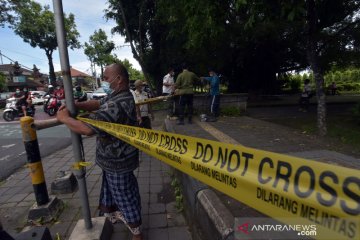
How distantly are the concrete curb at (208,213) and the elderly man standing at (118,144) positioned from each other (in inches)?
23.6

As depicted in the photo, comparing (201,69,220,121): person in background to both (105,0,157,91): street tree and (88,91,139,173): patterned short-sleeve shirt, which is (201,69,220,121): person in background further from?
(105,0,157,91): street tree

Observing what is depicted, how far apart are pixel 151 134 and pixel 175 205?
200 centimetres

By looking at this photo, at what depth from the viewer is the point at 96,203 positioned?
4051 mm

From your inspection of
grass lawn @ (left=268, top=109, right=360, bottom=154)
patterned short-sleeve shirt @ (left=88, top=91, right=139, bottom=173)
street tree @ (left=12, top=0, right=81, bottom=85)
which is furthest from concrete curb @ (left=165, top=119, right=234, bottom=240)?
street tree @ (left=12, top=0, right=81, bottom=85)

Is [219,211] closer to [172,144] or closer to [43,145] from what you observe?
[172,144]

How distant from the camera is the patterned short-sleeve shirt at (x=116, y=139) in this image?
2.60m

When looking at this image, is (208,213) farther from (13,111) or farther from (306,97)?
(13,111)

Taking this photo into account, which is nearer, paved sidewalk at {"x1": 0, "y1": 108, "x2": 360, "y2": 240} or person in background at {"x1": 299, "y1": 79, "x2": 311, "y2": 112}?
paved sidewalk at {"x1": 0, "y1": 108, "x2": 360, "y2": 240}

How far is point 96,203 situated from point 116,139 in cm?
178

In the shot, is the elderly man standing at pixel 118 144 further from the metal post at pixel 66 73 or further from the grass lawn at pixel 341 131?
the grass lawn at pixel 341 131

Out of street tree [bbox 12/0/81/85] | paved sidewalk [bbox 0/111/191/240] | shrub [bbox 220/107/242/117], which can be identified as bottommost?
paved sidewalk [bbox 0/111/191/240]

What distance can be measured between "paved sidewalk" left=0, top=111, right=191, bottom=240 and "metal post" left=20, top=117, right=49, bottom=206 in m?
0.38

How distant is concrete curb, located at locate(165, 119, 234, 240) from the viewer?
212 cm

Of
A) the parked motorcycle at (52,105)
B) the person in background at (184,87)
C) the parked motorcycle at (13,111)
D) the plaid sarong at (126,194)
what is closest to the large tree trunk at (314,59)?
the person in background at (184,87)
